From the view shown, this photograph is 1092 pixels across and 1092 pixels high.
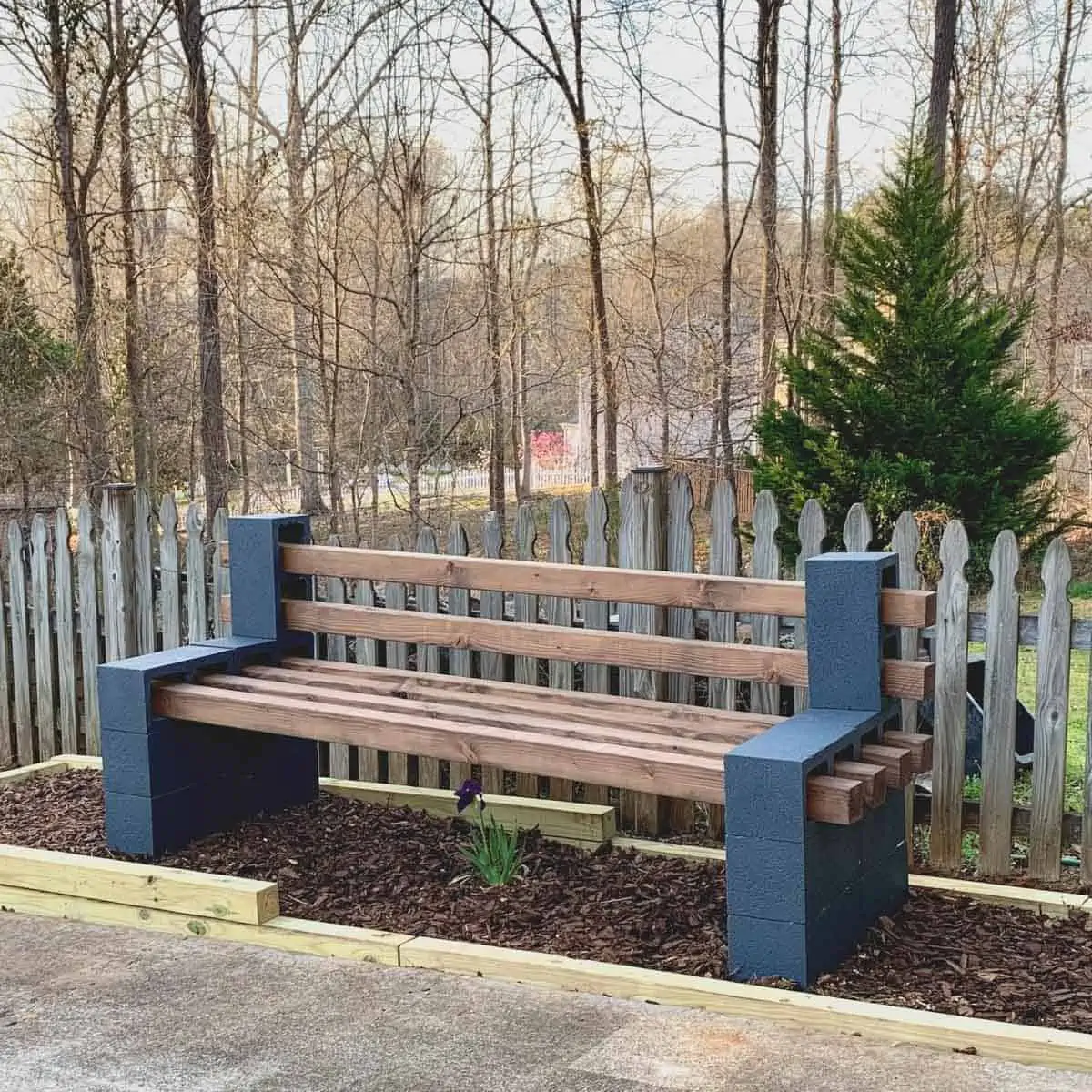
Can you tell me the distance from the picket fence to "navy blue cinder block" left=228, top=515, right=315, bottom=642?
39cm

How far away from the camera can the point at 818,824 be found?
304cm

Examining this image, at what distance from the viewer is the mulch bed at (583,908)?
120 inches

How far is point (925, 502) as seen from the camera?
426 inches

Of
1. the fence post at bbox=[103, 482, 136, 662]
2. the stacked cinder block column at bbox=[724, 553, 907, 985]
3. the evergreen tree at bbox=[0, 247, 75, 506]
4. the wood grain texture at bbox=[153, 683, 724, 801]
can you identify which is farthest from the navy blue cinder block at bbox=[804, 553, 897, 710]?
the evergreen tree at bbox=[0, 247, 75, 506]

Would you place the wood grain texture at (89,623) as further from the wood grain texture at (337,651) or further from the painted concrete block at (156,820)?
the painted concrete block at (156,820)

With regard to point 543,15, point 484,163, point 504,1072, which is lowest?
point 504,1072

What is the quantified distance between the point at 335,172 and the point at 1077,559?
9.53 metres

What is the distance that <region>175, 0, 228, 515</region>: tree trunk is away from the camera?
33.7ft

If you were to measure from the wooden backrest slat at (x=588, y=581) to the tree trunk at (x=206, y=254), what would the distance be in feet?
19.7

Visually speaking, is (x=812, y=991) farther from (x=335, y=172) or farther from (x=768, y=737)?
(x=335, y=172)

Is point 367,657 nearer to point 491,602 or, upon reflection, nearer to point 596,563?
point 491,602

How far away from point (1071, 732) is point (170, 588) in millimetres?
5183

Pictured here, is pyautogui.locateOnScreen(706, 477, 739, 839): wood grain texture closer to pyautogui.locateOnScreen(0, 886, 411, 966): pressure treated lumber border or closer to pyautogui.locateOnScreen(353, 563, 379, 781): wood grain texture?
pyautogui.locateOnScreen(353, 563, 379, 781): wood grain texture

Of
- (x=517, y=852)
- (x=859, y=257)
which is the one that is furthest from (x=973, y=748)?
(x=859, y=257)
